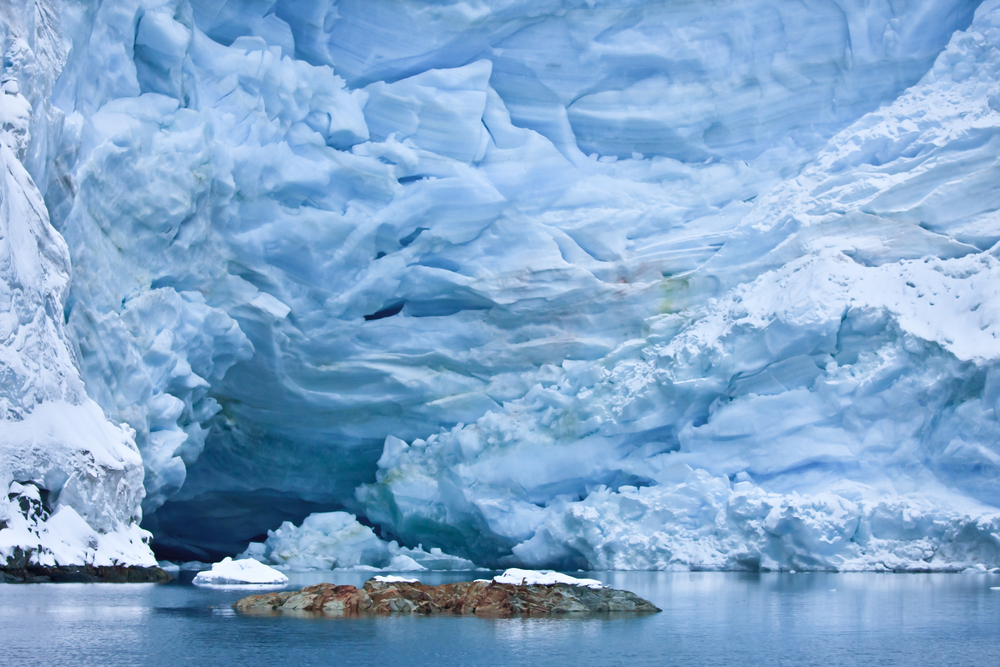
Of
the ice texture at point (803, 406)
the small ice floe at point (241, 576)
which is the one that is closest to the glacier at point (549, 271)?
the ice texture at point (803, 406)

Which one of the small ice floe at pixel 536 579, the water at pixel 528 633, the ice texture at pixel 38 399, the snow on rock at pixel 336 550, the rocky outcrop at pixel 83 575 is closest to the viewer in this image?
the water at pixel 528 633

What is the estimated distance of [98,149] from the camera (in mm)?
12562

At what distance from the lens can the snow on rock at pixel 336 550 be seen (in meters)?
15.9

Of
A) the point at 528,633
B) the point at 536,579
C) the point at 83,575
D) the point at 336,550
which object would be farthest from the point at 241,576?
the point at 528,633

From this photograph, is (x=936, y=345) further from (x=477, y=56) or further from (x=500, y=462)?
(x=477, y=56)

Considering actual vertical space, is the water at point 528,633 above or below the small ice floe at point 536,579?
below

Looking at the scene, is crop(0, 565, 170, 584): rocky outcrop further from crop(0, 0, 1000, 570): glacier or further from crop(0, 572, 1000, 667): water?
A: crop(0, 0, 1000, 570): glacier

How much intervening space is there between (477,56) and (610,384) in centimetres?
585

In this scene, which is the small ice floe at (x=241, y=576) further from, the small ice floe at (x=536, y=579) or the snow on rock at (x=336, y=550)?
the small ice floe at (x=536, y=579)

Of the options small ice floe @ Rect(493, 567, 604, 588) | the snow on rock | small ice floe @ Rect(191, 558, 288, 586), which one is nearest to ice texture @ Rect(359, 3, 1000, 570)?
the snow on rock

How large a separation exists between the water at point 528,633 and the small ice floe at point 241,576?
2.46 meters

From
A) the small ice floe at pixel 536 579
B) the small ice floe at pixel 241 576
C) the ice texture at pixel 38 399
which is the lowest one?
the small ice floe at pixel 241 576

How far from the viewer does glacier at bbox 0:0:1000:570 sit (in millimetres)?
13539

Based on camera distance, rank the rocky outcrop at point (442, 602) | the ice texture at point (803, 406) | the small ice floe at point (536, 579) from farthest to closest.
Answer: the ice texture at point (803, 406) → the small ice floe at point (536, 579) → the rocky outcrop at point (442, 602)
